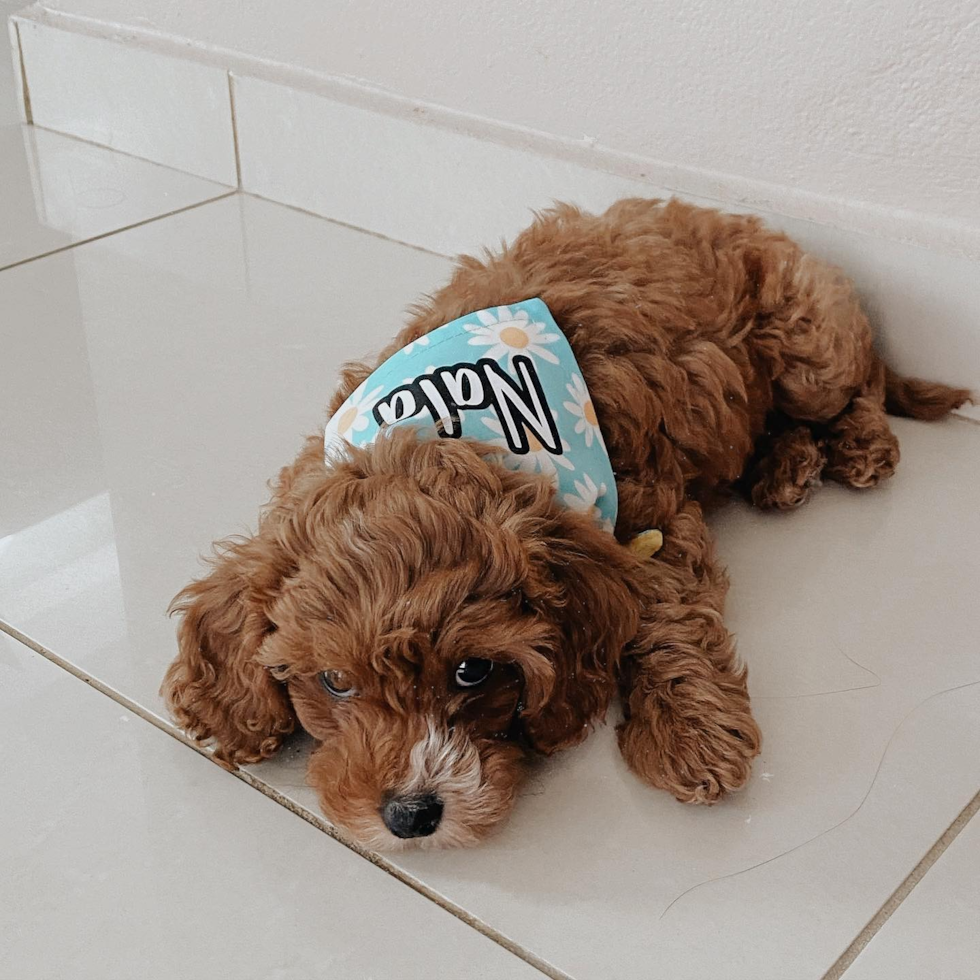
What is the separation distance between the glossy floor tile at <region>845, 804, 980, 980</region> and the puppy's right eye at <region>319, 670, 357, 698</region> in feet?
2.28

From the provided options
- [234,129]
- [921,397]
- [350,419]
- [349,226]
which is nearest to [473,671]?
[350,419]

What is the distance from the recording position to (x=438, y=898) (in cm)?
158

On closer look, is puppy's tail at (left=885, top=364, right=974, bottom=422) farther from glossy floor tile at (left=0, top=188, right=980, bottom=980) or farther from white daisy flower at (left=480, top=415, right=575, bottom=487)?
white daisy flower at (left=480, top=415, right=575, bottom=487)

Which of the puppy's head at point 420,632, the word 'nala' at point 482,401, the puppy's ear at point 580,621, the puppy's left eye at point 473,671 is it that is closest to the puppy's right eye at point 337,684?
the puppy's head at point 420,632

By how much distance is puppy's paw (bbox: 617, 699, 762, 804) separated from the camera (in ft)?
5.51

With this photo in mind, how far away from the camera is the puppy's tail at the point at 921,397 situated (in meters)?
2.54

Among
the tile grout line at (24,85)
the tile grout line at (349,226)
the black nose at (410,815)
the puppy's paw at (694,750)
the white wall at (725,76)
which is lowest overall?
the puppy's paw at (694,750)

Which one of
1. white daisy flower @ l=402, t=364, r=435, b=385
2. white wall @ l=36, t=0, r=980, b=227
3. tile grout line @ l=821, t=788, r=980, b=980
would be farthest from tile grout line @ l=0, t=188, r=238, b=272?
tile grout line @ l=821, t=788, r=980, b=980

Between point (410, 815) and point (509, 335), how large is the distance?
2.49 ft

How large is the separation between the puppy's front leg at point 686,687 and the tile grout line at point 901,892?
0.24 m

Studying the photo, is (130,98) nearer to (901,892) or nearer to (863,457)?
(863,457)

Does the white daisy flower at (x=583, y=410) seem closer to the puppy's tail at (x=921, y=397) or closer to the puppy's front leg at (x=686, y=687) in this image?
the puppy's front leg at (x=686, y=687)

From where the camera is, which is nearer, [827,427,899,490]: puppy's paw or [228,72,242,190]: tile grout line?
[827,427,899,490]: puppy's paw

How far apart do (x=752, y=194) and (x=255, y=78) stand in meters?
1.58
